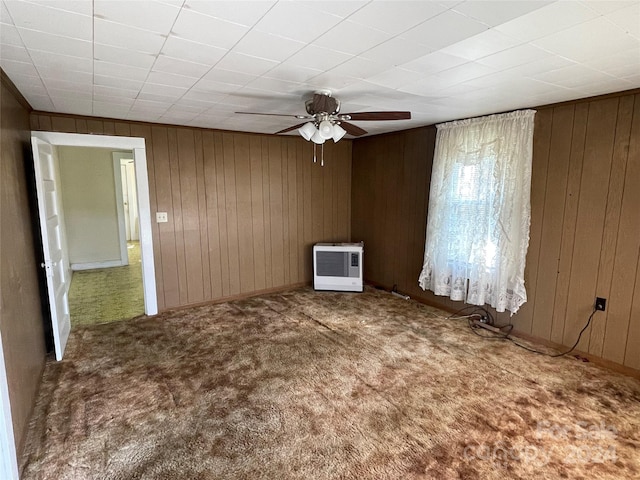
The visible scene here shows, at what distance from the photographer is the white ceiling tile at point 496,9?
4.69 ft

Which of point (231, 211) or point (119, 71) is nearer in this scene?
point (119, 71)

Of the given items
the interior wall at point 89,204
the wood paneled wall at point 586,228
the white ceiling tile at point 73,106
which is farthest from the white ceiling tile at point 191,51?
the interior wall at point 89,204

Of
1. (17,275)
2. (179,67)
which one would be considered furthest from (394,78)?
(17,275)

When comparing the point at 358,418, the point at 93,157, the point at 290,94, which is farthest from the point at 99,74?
the point at 93,157

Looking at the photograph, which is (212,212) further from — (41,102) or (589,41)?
(589,41)

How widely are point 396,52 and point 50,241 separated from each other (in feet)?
10.2

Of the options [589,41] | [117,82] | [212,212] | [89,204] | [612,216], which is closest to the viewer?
[589,41]

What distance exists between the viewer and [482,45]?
6.07 ft

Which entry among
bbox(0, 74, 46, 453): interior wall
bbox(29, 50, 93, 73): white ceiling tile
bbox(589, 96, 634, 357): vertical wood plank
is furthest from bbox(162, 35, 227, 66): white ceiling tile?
bbox(589, 96, 634, 357): vertical wood plank

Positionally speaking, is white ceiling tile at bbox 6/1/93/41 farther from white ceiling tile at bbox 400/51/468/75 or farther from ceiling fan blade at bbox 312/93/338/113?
white ceiling tile at bbox 400/51/468/75

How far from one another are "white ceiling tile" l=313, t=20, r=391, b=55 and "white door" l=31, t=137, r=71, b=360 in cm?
253

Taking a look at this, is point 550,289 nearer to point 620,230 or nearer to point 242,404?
point 620,230

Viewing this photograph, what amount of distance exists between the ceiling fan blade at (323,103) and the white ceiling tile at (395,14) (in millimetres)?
988

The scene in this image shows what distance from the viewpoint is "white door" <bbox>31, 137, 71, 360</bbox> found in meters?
2.87
